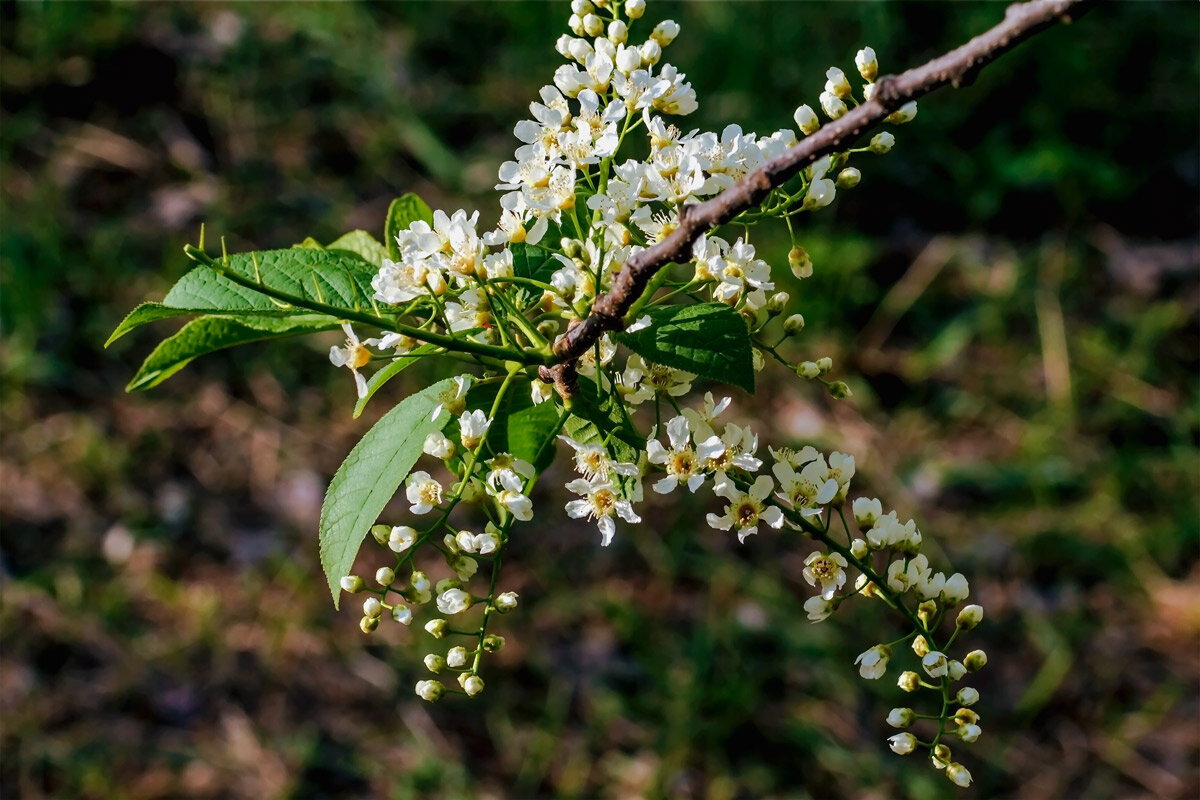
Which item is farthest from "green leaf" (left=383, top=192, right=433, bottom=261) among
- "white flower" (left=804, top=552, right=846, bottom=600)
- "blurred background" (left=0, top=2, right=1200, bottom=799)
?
"blurred background" (left=0, top=2, right=1200, bottom=799)

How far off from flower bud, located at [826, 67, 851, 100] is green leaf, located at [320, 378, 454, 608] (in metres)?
0.47

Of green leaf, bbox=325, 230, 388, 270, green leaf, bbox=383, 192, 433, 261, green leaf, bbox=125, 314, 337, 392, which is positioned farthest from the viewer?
green leaf, bbox=325, 230, 388, 270

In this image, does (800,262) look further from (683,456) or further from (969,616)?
(969,616)

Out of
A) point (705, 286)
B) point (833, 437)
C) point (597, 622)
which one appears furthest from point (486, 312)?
point (833, 437)

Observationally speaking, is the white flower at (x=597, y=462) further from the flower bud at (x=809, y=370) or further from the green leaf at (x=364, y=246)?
the green leaf at (x=364, y=246)

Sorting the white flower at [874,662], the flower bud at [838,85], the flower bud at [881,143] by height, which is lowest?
the white flower at [874,662]

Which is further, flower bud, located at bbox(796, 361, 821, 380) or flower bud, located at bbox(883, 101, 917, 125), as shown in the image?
flower bud, located at bbox(796, 361, 821, 380)

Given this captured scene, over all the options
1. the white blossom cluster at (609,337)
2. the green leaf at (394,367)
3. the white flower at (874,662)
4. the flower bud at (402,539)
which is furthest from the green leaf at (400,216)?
the white flower at (874,662)

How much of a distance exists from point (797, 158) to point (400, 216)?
0.49 meters

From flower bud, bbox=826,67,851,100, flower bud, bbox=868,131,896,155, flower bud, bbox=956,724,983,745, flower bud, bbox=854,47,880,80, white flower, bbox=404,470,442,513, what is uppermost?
flower bud, bbox=854,47,880,80

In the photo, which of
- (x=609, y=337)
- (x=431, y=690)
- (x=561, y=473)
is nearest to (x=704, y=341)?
(x=609, y=337)

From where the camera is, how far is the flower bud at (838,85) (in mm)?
1079

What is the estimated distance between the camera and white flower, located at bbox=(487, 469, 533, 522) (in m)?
1.02

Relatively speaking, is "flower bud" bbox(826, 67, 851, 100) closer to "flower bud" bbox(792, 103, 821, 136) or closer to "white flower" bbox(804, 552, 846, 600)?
"flower bud" bbox(792, 103, 821, 136)
